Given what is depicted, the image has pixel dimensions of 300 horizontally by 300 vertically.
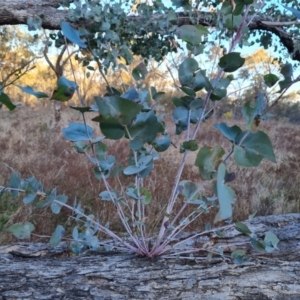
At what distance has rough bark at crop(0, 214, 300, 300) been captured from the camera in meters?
1.17

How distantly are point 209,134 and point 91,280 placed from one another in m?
6.37

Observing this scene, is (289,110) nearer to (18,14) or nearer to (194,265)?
(18,14)

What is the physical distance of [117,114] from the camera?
2.27 feet

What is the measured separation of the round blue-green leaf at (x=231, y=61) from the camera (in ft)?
2.67

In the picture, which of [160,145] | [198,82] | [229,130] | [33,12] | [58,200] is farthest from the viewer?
[33,12]

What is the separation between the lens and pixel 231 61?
835 millimetres

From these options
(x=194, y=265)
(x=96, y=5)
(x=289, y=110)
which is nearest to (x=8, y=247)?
(x=194, y=265)

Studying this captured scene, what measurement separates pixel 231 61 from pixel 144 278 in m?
0.77

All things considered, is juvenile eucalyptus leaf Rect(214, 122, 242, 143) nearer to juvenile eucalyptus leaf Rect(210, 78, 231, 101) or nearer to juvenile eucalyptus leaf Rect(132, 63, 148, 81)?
juvenile eucalyptus leaf Rect(210, 78, 231, 101)

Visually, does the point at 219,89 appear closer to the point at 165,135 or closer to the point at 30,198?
the point at 165,135

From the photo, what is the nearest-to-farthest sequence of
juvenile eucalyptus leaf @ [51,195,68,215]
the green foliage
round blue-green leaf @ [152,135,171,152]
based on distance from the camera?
the green foliage → round blue-green leaf @ [152,135,171,152] → juvenile eucalyptus leaf @ [51,195,68,215]

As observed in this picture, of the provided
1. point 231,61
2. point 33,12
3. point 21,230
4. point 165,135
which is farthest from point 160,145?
point 33,12

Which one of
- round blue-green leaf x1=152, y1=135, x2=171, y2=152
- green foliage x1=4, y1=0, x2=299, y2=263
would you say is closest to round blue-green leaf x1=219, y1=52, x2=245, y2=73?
green foliage x1=4, y1=0, x2=299, y2=263

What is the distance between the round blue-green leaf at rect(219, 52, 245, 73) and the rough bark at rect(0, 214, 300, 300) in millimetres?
730
